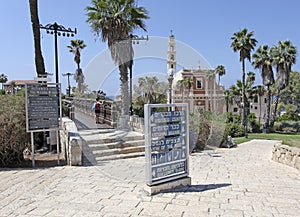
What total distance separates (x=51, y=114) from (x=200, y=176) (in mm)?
4481

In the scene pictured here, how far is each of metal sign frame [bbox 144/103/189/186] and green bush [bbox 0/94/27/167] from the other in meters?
4.48

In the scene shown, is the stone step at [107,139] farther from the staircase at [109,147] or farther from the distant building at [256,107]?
the distant building at [256,107]

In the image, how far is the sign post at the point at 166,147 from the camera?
14.9ft

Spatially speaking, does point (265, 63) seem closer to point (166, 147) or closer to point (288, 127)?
point (288, 127)

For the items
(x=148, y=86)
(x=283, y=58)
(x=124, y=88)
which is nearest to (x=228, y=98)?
(x=283, y=58)

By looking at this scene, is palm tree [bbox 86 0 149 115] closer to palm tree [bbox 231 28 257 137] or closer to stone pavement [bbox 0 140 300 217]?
stone pavement [bbox 0 140 300 217]

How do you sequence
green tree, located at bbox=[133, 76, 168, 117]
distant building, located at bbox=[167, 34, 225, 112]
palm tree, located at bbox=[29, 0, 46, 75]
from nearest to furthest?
palm tree, located at bbox=[29, 0, 46, 75], green tree, located at bbox=[133, 76, 168, 117], distant building, located at bbox=[167, 34, 225, 112]

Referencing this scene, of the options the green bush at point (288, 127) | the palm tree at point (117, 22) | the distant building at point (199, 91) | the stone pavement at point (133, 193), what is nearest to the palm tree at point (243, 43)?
the distant building at point (199, 91)

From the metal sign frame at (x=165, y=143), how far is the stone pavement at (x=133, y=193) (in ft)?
1.21

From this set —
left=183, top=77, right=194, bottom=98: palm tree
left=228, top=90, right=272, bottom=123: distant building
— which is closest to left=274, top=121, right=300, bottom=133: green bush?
left=228, top=90, right=272, bottom=123: distant building

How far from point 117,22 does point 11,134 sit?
6321 mm

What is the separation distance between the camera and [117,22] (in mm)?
10719

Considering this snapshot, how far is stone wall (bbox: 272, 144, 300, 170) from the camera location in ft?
25.2

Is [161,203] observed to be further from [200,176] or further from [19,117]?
[19,117]
